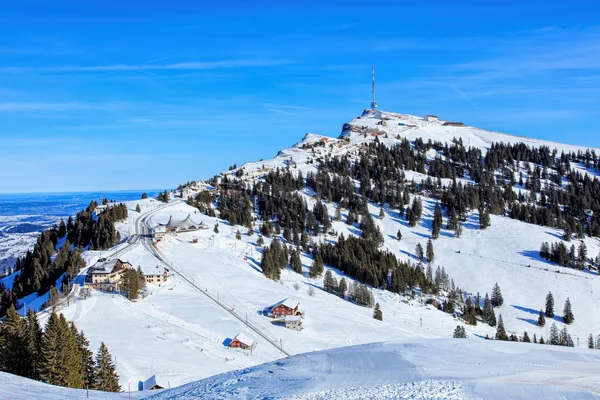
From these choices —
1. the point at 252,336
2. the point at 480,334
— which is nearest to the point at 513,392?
the point at 252,336

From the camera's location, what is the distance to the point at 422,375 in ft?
73.0

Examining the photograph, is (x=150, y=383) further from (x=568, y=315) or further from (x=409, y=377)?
(x=568, y=315)

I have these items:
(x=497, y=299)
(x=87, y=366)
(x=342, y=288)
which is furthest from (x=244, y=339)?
(x=497, y=299)

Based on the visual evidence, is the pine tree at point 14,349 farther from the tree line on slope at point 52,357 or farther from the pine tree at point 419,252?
the pine tree at point 419,252

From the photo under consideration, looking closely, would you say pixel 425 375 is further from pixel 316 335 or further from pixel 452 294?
pixel 452 294

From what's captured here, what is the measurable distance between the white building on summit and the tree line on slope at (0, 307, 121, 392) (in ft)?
182

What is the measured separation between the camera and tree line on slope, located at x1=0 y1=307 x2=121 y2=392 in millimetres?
33625

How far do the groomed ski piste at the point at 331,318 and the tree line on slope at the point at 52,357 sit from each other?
2649 mm

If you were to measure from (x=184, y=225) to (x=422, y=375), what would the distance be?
78.0 m

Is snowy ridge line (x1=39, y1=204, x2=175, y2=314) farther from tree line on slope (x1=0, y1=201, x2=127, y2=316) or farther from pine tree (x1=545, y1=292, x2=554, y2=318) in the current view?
pine tree (x1=545, y1=292, x2=554, y2=318)

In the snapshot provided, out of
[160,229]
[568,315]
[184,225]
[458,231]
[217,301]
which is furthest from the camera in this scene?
[458,231]

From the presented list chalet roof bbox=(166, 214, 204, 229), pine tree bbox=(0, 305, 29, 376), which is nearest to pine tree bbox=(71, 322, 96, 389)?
pine tree bbox=(0, 305, 29, 376)

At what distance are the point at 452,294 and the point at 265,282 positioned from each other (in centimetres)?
3561

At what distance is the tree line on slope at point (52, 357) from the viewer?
33.6 meters
